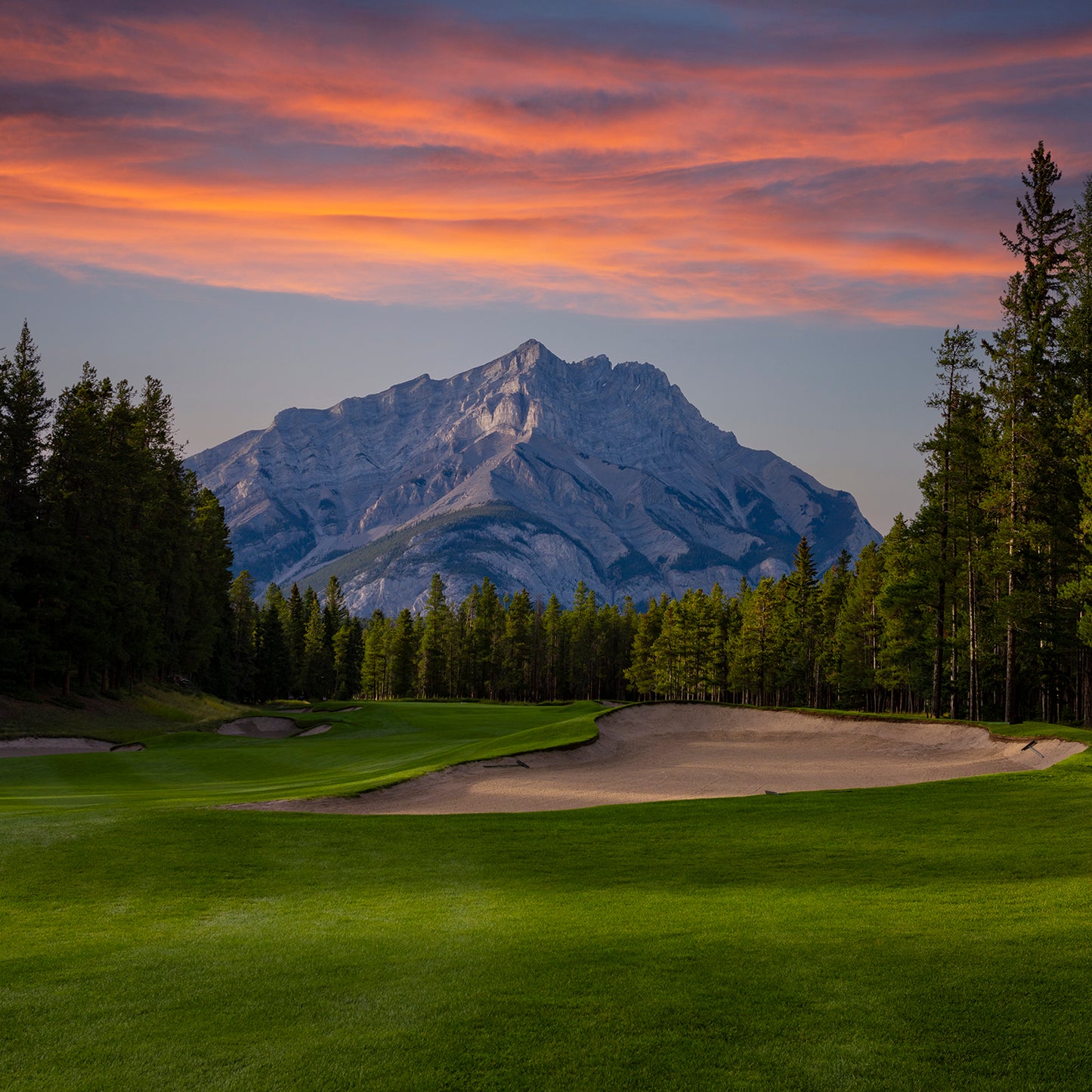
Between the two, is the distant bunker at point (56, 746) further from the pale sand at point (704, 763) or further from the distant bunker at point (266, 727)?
the pale sand at point (704, 763)

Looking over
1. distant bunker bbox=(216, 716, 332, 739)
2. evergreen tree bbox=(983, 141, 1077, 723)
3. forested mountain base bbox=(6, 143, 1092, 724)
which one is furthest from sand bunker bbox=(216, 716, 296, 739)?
evergreen tree bbox=(983, 141, 1077, 723)

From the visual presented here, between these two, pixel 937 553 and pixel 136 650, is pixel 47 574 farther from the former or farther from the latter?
pixel 937 553

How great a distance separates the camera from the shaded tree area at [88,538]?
51.5 metres

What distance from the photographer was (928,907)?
10.9 metres

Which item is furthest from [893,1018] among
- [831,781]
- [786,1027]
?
[831,781]

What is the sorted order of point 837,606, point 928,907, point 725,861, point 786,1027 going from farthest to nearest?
point 837,606
point 725,861
point 928,907
point 786,1027

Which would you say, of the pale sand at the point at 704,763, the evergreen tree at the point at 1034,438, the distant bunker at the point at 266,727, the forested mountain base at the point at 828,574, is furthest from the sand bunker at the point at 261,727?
the evergreen tree at the point at 1034,438

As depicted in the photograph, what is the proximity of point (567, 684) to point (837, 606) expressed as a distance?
60656 millimetres

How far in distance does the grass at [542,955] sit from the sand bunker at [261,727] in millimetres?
43202

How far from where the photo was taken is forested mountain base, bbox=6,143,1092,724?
4009 cm

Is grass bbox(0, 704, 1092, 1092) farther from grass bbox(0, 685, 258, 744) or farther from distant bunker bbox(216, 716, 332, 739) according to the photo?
distant bunker bbox(216, 716, 332, 739)

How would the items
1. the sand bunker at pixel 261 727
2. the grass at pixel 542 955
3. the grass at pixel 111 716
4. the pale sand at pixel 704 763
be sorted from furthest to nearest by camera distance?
the sand bunker at pixel 261 727 → the grass at pixel 111 716 → the pale sand at pixel 704 763 → the grass at pixel 542 955

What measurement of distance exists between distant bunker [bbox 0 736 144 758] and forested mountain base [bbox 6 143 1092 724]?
818 cm

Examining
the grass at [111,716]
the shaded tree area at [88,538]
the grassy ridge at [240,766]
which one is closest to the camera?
the grassy ridge at [240,766]
